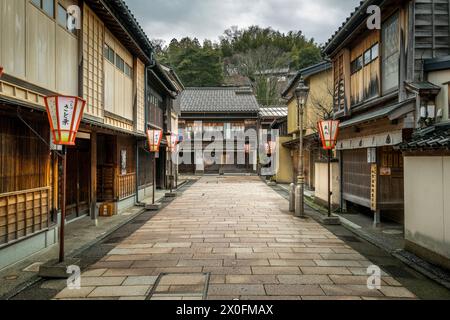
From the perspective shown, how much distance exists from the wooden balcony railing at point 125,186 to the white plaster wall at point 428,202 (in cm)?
1141

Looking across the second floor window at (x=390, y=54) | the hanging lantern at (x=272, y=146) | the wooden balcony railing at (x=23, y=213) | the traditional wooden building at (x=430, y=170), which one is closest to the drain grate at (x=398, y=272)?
the traditional wooden building at (x=430, y=170)

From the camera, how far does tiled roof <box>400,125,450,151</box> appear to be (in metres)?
6.57

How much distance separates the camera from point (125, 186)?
15.7 meters

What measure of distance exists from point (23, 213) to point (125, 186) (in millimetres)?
7666

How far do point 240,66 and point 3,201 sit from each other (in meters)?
57.2

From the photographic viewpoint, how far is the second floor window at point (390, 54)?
1052 cm

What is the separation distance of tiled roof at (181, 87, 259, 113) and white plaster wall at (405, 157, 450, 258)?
116ft

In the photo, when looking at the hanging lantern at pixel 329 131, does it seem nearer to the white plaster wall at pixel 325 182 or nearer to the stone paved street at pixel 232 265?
the stone paved street at pixel 232 265

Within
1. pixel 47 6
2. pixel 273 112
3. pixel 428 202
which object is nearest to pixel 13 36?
pixel 47 6

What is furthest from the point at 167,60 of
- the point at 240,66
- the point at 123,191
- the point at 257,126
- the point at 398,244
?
the point at 398,244

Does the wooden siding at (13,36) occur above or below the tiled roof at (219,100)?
below

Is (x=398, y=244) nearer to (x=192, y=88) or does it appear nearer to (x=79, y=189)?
(x=79, y=189)

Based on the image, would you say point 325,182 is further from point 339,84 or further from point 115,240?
point 115,240

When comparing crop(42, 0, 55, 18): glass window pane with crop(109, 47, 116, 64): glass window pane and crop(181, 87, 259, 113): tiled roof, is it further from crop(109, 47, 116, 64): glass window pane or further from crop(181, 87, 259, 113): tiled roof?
crop(181, 87, 259, 113): tiled roof
